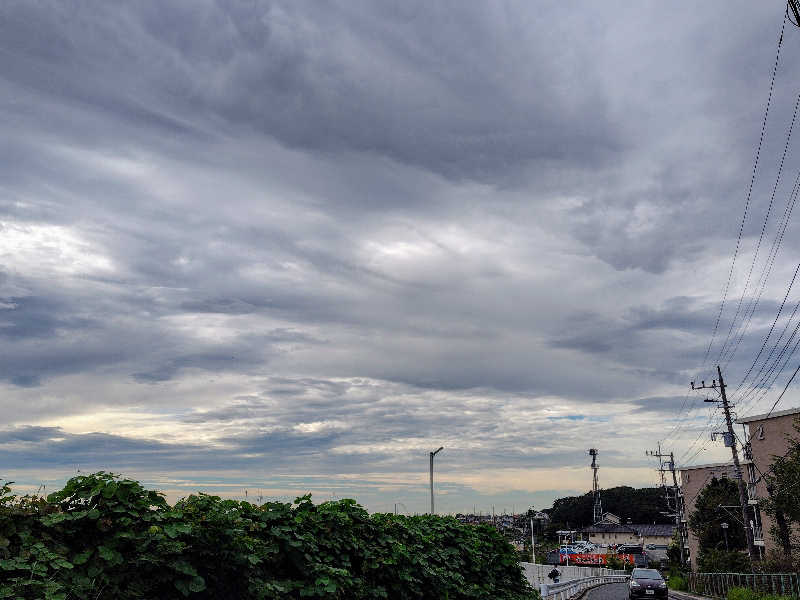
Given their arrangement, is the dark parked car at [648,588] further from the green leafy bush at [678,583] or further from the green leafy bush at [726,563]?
the green leafy bush at [678,583]

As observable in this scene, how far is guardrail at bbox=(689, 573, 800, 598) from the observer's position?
101 feet

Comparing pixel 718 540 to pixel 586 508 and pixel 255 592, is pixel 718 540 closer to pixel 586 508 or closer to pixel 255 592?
pixel 255 592

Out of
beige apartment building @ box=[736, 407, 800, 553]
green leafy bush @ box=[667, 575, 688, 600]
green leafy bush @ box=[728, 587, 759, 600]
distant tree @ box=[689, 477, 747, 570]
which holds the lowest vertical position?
green leafy bush @ box=[667, 575, 688, 600]

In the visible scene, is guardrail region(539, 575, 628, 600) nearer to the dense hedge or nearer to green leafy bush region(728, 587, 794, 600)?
green leafy bush region(728, 587, 794, 600)

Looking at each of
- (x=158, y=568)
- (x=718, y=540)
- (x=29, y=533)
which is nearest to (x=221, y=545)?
(x=158, y=568)

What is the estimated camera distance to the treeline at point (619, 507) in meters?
166

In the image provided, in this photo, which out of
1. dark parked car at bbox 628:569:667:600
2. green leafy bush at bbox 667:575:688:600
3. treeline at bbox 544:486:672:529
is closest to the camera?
dark parked car at bbox 628:569:667:600

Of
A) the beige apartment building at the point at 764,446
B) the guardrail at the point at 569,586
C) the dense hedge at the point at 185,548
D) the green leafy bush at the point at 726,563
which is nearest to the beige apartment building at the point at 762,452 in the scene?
the beige apartment building at the point at 764,446

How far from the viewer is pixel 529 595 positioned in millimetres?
16297

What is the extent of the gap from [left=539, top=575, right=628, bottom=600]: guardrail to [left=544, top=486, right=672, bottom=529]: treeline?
356ft

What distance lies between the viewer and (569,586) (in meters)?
30.0

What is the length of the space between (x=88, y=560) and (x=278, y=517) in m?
2.51

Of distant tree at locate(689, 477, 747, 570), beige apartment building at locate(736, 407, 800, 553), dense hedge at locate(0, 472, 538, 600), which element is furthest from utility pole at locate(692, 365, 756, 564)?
dense hedge at locate(0, 472, 538, 600)

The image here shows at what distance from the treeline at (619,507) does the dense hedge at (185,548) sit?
167841mm
